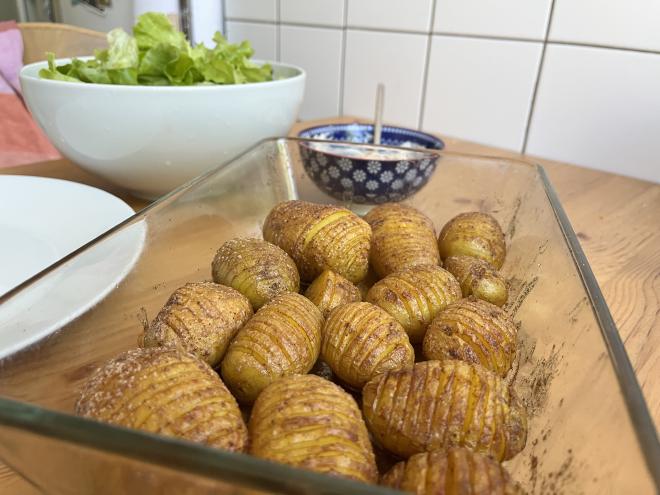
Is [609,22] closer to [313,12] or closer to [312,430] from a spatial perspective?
[313,12]

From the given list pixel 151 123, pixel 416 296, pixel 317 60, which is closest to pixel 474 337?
pixel 416 296

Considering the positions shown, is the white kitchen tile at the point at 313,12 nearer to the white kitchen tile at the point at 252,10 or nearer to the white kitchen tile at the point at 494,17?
the white kitchen tile at the point at 252,10

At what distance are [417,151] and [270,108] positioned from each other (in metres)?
0.18

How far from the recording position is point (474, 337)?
0.36 m

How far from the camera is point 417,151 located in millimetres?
618

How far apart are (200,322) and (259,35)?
1.24 m

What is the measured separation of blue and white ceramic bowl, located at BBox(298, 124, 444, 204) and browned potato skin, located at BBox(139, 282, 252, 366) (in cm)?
27

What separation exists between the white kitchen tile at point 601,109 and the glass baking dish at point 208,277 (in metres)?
0.45

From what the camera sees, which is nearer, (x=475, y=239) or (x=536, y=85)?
(x=475, y=239)

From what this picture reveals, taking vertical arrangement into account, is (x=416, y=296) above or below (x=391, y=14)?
below

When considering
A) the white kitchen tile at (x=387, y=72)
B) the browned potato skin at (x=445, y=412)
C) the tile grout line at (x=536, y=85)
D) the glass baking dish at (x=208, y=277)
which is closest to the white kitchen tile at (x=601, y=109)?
the tile grout line at (x=536, y=85)

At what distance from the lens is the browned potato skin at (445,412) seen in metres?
0.29

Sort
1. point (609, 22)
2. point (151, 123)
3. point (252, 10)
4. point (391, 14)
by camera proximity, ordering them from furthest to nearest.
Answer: point (252, 10)
point (391, 14)
point (609, 22)
point (151, 123)

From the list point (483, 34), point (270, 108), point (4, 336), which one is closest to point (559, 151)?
point (483, 34)
